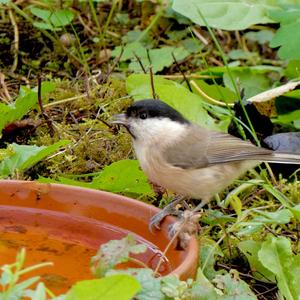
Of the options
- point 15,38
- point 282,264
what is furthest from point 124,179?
point 15,38

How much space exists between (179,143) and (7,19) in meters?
2.38

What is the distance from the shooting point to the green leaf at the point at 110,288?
6.81ft

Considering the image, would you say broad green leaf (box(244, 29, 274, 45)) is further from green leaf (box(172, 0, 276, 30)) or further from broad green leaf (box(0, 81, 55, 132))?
broad green leaf (box(0, 81, 55, 132))

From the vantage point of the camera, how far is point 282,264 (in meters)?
3.03

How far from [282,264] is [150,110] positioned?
0.82 meters

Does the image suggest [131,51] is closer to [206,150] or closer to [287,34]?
[287,34]

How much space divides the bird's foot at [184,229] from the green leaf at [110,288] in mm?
703

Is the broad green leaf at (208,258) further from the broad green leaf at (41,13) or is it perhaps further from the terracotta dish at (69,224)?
the broad green leaf at (41,13)

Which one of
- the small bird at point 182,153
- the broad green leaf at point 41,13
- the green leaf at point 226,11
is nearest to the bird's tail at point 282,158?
the small bird at point 182,153

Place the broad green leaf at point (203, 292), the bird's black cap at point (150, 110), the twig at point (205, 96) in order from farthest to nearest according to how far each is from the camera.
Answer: the twig at point (205, 96)
the bird's black cap at point (150, 110)
the broad green leaf at point (203, 292)

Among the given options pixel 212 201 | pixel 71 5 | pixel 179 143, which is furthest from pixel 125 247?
pixel 71 5

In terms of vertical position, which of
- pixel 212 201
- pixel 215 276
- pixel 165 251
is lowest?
pixel 212 201

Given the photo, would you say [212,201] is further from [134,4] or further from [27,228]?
[134,4]

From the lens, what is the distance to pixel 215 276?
2980 mm
